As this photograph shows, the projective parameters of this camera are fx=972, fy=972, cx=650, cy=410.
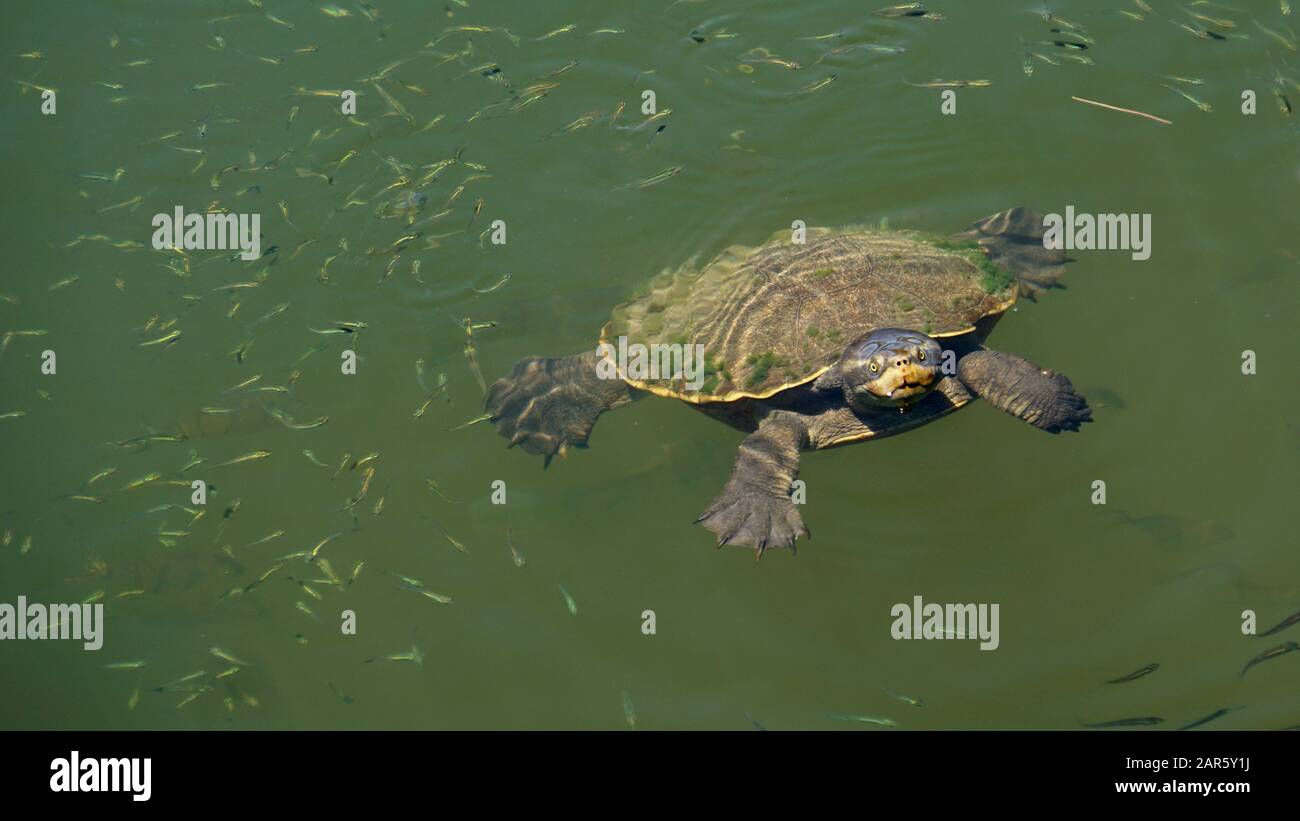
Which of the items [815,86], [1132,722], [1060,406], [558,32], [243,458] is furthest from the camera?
[558,32]

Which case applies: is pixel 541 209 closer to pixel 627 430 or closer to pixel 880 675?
pixel 627 430

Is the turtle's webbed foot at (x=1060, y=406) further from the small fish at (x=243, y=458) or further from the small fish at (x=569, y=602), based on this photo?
the small fish at (x=243, y=458)

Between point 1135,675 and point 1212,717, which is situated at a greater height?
point 1135,675

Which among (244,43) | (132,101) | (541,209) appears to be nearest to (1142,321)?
(541,209)

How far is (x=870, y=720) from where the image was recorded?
19.7 ft

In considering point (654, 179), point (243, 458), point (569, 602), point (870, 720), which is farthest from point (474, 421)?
point (870, 720)

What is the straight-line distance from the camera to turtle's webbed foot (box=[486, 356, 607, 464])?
7062 mm

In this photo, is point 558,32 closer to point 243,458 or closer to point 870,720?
point 243,458

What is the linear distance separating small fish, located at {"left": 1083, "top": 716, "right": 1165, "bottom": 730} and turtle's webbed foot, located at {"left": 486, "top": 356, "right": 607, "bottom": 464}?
3859 millimetres

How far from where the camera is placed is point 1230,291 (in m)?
7.20

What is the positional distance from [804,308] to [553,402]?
1941 mm

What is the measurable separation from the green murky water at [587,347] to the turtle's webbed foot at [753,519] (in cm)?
60

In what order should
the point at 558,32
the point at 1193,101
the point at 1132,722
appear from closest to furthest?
the point at 1132,722, the point at 1193,101, the point at 558,32

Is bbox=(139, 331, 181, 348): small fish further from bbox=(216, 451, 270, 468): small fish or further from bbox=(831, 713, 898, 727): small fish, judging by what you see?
bbox=(831, 713, 898, 727): small fish
